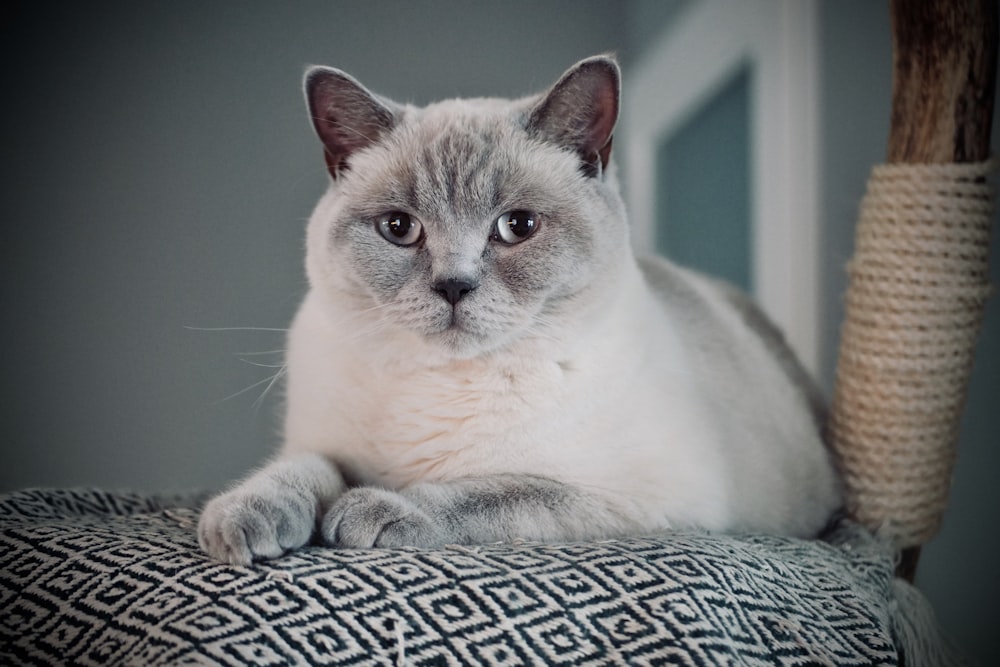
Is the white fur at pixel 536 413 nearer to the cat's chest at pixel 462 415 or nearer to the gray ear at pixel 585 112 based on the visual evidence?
the cat's chest at pixel 462 415

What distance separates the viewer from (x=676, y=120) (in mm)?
3275

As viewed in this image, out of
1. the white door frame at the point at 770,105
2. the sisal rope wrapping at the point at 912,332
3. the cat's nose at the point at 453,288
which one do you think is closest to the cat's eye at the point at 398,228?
the cat's nose at the point at 453,288

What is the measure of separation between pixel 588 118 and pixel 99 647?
1029 mm

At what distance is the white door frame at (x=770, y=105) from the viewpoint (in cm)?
259

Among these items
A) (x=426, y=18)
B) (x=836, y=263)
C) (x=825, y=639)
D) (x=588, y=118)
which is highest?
(x=426, y=18)

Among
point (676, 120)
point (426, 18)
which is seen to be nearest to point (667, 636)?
point (426, 18)

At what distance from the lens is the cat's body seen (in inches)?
48.0

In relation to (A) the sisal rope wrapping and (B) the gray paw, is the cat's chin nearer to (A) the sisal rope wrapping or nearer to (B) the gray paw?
(B) the gray paw

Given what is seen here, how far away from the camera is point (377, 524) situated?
3.55 feet

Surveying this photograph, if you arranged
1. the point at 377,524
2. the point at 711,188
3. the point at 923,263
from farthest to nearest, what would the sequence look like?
the point at 711,188, the point at 923,263, the point at 377,524

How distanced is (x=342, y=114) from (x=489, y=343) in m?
0.48

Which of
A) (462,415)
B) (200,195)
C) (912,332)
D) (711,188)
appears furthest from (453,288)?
(711,188)

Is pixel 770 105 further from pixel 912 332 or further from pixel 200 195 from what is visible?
pixel 200 195

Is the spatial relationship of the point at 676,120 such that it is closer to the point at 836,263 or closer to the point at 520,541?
the point at 836,263
